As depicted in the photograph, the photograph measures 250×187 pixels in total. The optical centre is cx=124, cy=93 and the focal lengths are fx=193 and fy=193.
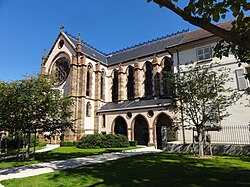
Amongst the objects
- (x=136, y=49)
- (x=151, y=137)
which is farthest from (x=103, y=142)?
(x=136, y=49)

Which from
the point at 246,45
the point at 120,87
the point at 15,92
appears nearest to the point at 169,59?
the point at 120,87

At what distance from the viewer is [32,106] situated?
13.8 meters

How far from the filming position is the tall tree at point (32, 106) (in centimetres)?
1298

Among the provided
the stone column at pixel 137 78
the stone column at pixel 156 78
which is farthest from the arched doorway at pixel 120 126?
the stone column at pixel 156 78

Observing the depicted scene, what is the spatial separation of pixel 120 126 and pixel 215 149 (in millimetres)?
16374

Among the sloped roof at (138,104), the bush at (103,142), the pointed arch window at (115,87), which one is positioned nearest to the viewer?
the bush at (103,142)

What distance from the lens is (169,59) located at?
29.5 m

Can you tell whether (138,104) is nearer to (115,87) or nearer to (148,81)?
(148,81)

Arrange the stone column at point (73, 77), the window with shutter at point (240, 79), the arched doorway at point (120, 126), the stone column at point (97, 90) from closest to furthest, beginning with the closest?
the window with shutter at point (240, 79) → the arched doorway at point (120, 126) → the stone column at point (73, 77) → the stone column at point (97, 90)

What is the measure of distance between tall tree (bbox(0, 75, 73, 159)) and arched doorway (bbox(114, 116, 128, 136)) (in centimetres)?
1469

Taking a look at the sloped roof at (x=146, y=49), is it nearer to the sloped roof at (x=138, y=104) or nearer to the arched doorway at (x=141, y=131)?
the sloped roof at (x=138, y=104)

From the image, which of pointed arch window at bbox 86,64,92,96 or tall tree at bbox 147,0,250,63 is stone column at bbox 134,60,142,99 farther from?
tall tree at bbox 147,0,250,63

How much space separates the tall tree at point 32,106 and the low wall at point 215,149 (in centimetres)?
944

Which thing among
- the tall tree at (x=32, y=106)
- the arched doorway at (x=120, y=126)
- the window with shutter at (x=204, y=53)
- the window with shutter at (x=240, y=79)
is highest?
the window with shutter at (x=204, y=53)
